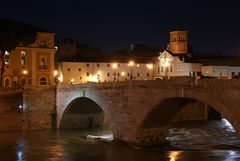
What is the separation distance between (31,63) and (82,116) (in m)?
15.7

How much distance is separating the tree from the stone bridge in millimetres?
18159

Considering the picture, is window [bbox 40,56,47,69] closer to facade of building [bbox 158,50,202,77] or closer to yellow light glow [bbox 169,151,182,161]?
facade of building [bbox 158,50,202,77]

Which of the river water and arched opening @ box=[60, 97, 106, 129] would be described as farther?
arched opening @ box=[60, 97, 106, 129]

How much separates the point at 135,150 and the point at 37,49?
3684 cm

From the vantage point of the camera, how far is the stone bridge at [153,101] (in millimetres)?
29703

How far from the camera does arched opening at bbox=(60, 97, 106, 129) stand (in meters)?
57.3

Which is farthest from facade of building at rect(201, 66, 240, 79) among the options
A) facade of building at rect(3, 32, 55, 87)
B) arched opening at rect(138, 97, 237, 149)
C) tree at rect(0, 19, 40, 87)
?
tree at rect(0, 19, 40, 87)

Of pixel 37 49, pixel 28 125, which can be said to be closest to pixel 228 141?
pixel 28 125

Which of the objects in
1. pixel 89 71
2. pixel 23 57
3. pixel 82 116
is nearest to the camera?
pixel 82 116

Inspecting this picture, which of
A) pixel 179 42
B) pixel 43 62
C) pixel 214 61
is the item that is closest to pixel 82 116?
pixel 43 62

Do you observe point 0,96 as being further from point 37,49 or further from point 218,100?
point 218,100

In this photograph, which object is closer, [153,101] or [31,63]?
[153,101]

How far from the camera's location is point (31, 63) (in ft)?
229

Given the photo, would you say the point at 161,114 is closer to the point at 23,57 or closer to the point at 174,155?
the point at 174,155
